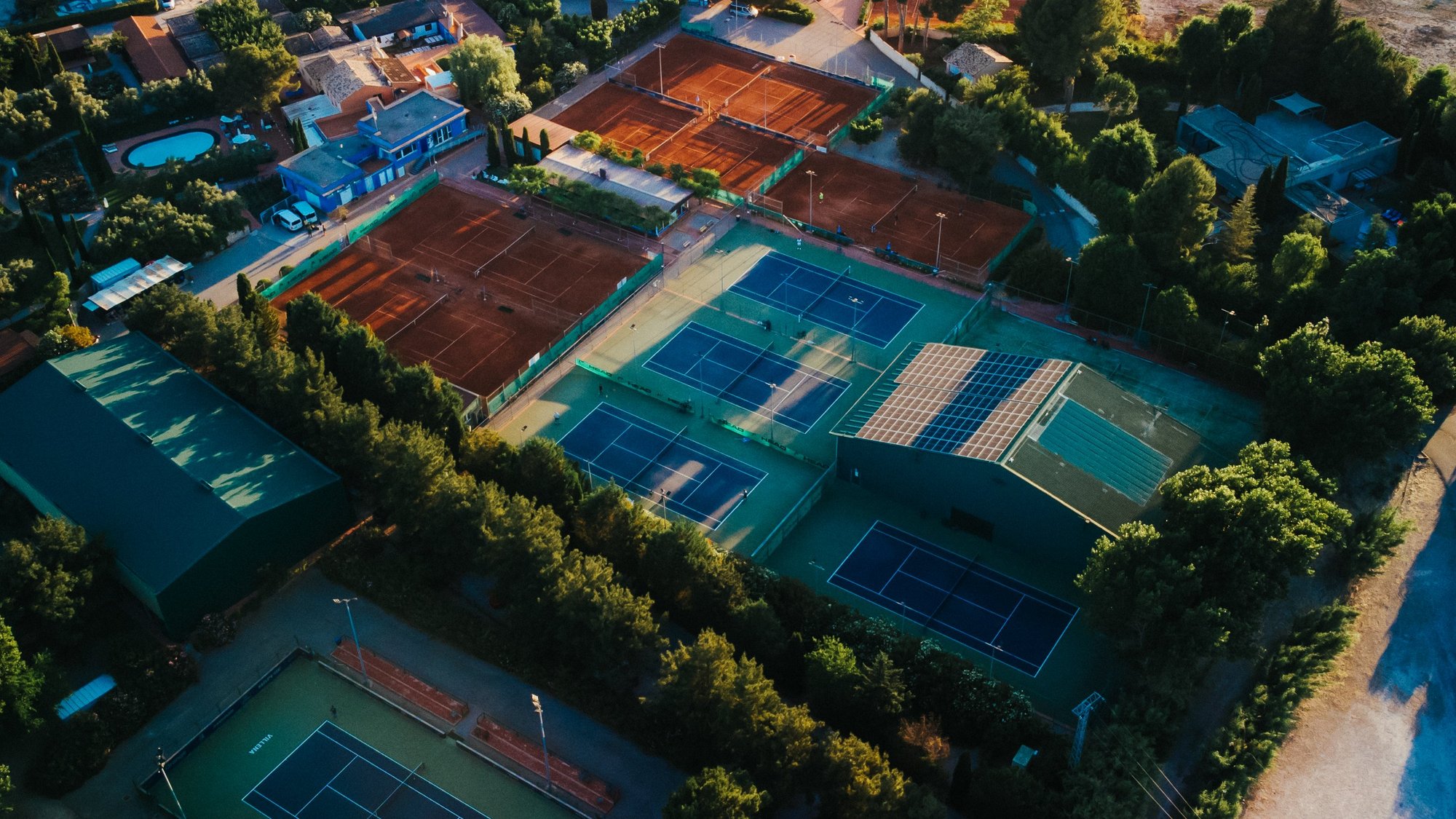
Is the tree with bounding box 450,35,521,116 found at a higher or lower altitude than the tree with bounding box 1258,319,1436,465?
higher

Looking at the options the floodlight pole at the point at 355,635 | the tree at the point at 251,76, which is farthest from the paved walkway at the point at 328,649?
the tree at the point at 251,76

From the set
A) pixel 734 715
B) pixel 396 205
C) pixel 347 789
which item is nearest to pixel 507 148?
pixel 396 205

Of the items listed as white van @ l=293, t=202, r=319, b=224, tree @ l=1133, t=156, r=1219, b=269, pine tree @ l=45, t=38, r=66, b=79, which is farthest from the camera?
pine tree @ l=45, t=38, r=66, b=79

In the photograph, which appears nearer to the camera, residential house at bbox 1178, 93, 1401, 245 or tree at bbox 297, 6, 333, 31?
residential house at bbox 1178, 93, 1401, 245

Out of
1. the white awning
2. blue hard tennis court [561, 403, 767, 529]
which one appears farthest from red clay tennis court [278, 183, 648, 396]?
blue hard tennis court [561, 403, 767, 529]

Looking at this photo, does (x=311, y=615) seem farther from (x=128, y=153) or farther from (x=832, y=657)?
(x=128, y=153)

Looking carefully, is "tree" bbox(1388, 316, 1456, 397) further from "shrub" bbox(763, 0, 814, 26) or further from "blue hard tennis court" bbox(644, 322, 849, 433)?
"shrub" bbox(763, 0, 814, 26)
